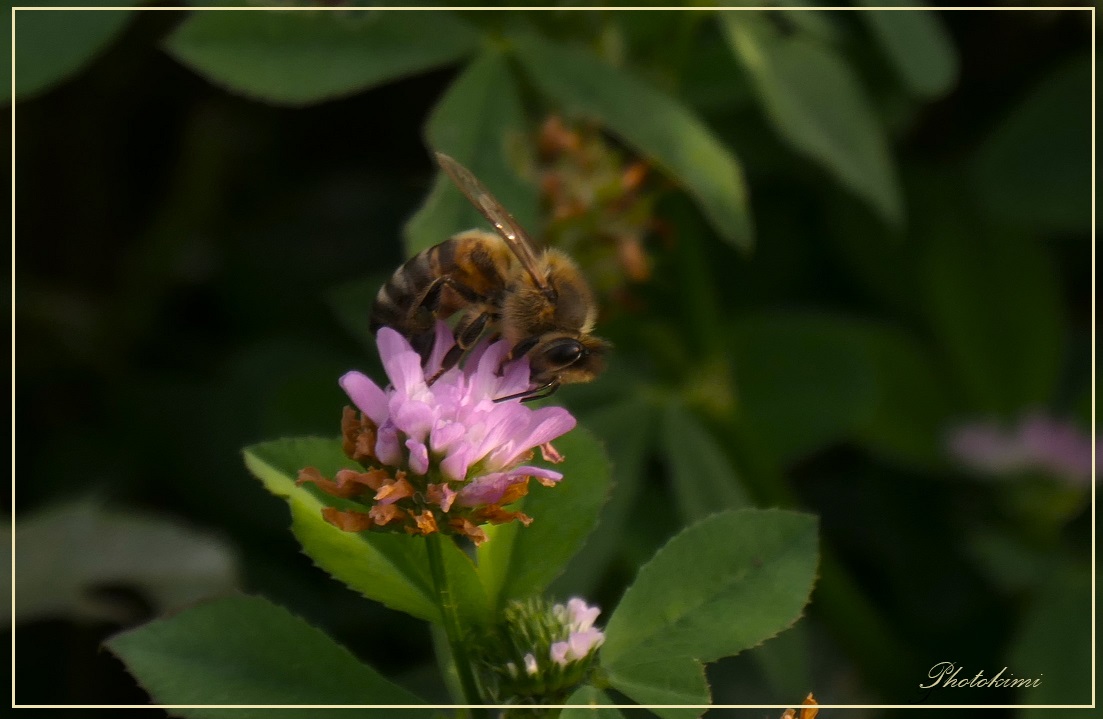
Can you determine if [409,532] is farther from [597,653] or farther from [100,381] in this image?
[100,381]

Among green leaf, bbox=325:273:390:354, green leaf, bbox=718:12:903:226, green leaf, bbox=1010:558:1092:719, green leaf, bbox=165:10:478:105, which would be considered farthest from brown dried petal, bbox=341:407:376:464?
green leaf, bbox=1010:558:1092:719

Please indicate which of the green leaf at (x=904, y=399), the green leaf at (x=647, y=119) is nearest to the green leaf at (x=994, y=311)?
the green leaf at (x=904, y=399)

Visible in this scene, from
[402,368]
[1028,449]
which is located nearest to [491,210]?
[402,368]

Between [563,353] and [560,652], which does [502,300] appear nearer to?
[563,353]

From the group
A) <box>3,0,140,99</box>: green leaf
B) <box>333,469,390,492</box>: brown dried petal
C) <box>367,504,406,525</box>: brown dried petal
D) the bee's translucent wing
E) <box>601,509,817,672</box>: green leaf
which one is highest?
<box>3,0,140,99</box>: green leaf

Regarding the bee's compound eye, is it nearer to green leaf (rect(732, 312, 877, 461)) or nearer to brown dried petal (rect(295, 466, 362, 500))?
brown dried petal (rect(295, 466, 362, 500))

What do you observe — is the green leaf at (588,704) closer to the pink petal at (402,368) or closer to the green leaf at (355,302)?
the pink petal at (402,368)
